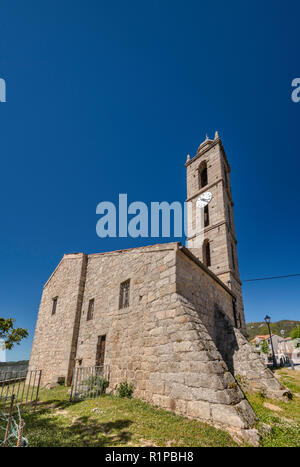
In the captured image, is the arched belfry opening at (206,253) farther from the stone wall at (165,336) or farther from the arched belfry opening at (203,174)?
the stone wall at (165,336)

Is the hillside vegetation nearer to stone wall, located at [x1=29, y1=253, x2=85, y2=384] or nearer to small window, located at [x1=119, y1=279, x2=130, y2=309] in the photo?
stone wall, located at [x1=29, y1=253, x2=85, y2=384]

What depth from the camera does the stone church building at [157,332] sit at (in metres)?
4.96

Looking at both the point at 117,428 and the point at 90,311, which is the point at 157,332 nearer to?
the point at 117,428

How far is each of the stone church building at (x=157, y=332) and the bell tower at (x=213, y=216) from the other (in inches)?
18.0

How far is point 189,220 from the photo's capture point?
20.2m

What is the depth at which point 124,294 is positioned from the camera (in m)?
9.35

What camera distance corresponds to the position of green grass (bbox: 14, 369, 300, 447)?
12.8 ft

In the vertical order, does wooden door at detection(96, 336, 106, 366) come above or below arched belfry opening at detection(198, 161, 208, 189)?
below

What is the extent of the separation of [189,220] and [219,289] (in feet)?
32.1

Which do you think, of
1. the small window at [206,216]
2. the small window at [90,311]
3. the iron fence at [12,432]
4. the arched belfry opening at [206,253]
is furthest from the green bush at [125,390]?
the small window at [206,216]

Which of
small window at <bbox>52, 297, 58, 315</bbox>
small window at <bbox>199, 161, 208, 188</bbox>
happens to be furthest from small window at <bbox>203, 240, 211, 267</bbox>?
small window at <bbox>52, 297, 58, 315</bbox>

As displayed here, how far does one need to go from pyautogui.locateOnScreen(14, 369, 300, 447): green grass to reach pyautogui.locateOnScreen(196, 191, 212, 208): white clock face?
592 inches

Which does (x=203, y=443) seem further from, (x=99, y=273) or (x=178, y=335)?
(x=99, y=273)
